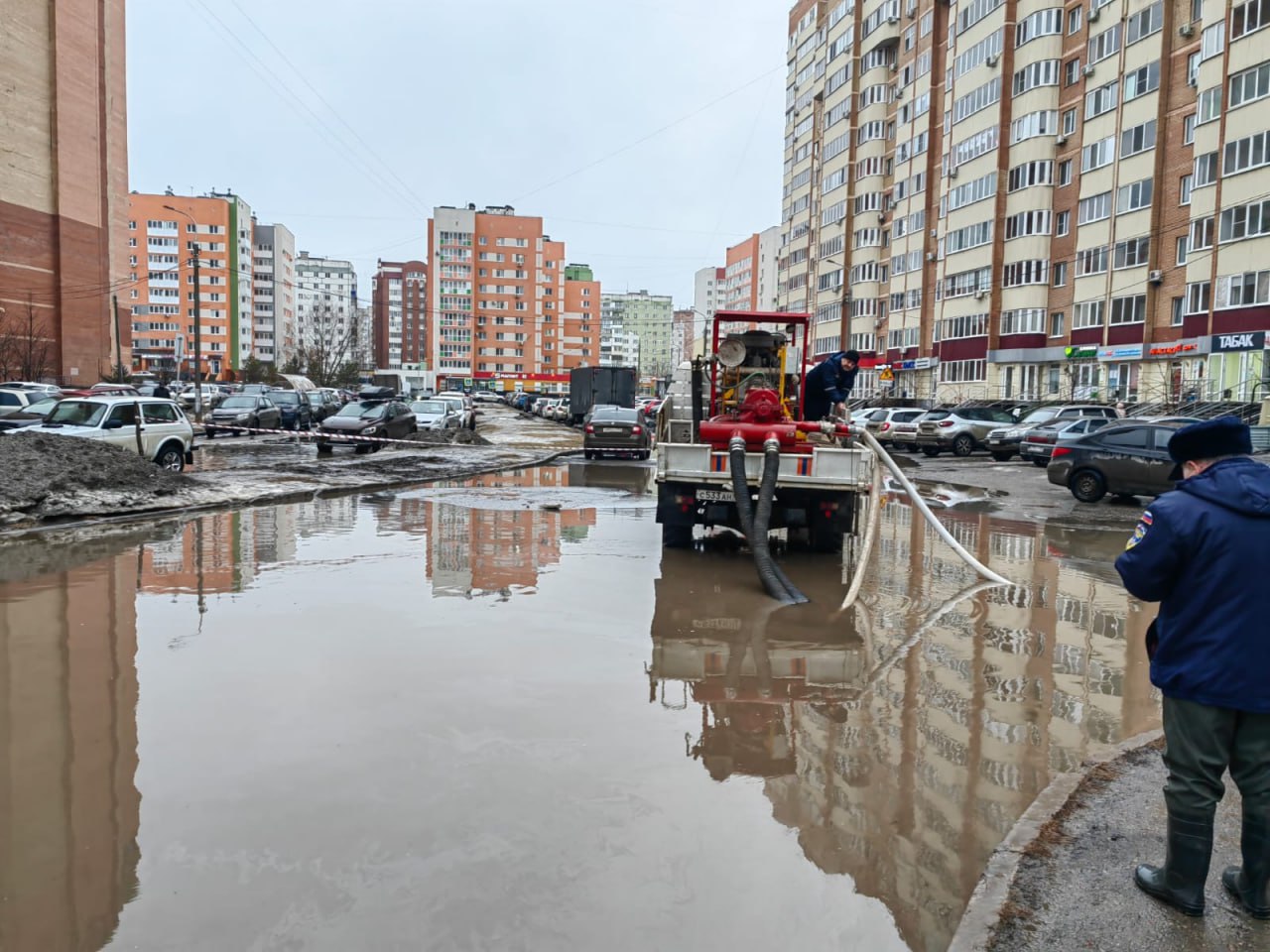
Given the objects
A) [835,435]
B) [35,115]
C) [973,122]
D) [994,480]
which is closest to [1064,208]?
[973,122]

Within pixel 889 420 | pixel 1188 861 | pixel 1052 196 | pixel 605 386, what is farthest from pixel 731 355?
pixel 1052 196

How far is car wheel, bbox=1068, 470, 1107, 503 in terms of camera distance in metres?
19.4

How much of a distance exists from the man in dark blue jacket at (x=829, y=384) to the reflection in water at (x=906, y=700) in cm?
244

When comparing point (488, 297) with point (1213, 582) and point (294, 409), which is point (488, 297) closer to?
point (294, 409)

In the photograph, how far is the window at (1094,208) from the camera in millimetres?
47438

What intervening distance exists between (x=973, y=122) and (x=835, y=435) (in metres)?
52.4

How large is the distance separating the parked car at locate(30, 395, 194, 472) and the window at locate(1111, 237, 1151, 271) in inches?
1643

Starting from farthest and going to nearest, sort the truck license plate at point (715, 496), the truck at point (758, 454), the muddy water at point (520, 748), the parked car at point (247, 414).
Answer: the parked car at point (247, 414) < the truck license plate at point (715, 496) < the truck at point (758, 454) < the muddy water at point (520, 748)

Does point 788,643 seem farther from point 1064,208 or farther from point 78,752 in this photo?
point 1064,208

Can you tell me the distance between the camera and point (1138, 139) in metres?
45.4

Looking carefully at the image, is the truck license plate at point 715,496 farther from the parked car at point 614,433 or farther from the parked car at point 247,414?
the parked car at point 247,414

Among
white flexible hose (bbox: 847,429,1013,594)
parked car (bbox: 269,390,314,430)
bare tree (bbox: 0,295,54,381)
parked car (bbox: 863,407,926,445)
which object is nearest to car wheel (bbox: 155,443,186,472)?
white flexible hose (bbox: 847,429,1013,594)

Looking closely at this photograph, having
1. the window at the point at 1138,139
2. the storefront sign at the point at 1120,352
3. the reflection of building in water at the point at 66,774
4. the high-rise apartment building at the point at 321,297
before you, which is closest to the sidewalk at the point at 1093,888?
the reflection of building in water at the point at 66,774

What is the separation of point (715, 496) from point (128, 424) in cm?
1298
